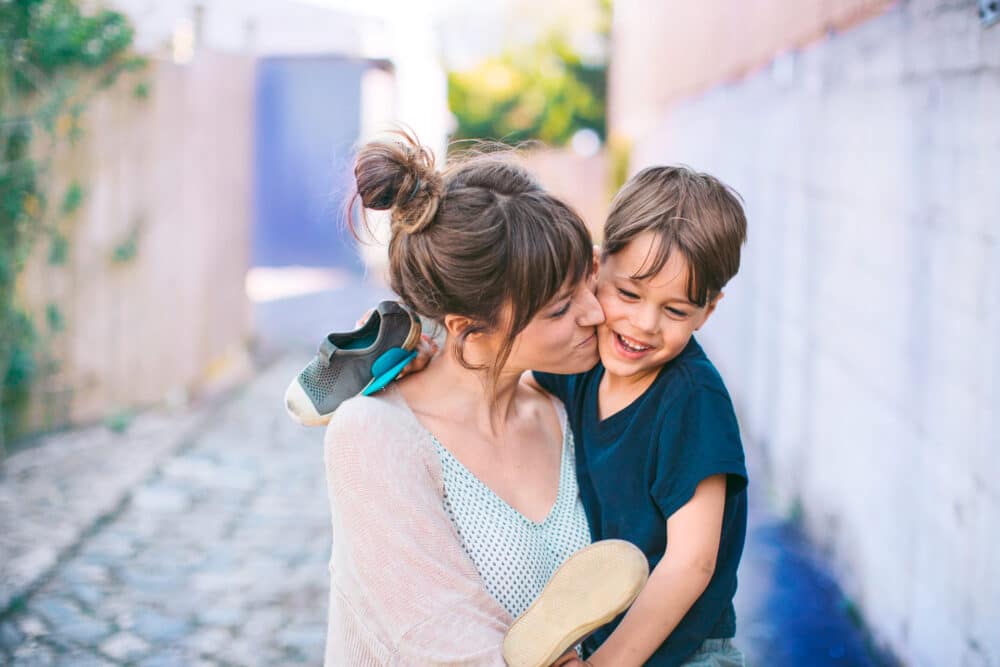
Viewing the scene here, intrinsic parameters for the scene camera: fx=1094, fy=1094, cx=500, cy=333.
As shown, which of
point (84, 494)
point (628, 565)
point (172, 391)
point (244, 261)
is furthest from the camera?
point (244, 261)

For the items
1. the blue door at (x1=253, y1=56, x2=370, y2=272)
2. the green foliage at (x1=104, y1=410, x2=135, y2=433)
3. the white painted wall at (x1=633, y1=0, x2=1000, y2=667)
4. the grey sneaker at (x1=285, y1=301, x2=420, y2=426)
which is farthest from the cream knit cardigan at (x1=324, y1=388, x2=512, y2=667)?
the blue door at (x1=253, y1=56, x2=370, y2=272)

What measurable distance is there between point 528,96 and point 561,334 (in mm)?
18769

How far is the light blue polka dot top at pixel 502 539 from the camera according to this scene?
185cm

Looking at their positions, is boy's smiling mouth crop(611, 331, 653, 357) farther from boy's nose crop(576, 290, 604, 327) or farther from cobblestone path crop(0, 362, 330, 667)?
cobblestone path crop(0, 362, 330, 667)

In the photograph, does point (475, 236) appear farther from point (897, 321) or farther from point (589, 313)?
point (897, 321)

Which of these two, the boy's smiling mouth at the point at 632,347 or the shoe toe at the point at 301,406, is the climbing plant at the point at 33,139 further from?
the boy's smiling mouth at the point at 632,347

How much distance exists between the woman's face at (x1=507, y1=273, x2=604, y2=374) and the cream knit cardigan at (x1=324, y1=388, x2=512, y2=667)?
283mm

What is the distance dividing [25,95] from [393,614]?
4.88 m

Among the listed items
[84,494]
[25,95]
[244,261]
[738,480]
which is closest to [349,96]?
[244,261]

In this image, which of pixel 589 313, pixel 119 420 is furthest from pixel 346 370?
pixel 119 420

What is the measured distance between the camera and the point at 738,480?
6.30 ft

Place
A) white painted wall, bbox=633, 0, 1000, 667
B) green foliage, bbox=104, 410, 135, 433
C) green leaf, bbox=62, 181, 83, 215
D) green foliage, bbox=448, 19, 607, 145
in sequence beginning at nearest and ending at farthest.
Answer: white painted wall, bbox=633, 0, 1000, 667
green leaf, bbox=62, 181, 83, 215
green foliage, bbox=104, 410, 135, 433
green foliage, bbox=448, 19, 607, 145

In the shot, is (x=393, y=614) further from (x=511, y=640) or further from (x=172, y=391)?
(x=172, y=391)

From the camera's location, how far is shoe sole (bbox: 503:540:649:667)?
1.53 m
